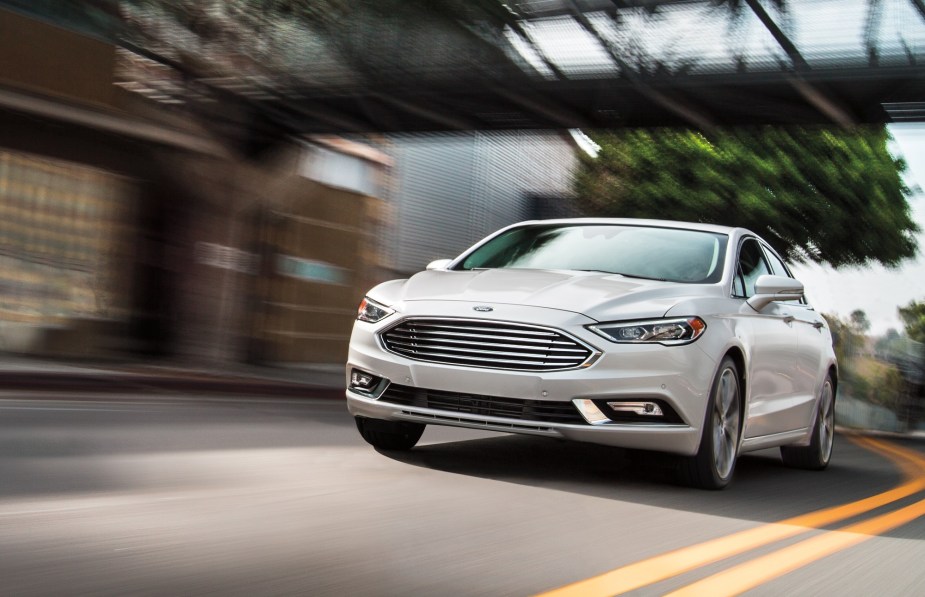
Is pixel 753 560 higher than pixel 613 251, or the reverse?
pixel 613 251

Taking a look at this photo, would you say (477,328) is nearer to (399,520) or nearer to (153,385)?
(399,520)

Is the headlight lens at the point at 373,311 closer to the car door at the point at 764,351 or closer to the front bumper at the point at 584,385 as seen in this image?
the front bumper at the point at 584,385

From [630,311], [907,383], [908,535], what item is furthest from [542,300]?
[907,383]

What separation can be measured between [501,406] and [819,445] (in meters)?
3.85

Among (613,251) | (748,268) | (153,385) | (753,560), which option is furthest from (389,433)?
(153,385)

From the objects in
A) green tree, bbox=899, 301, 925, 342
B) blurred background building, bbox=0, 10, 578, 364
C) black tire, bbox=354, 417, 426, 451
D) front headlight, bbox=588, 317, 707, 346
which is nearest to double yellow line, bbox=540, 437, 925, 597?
front headlight, bbox=588, 317, 707, 346

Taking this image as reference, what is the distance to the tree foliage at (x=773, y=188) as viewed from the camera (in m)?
31.8

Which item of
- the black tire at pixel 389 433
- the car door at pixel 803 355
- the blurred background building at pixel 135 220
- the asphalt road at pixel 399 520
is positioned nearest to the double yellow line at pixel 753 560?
the asphalt road at pixel 399 520

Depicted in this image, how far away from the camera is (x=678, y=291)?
22.8 ft

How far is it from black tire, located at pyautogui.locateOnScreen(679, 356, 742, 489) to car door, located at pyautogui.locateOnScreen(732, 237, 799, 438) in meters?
0.18

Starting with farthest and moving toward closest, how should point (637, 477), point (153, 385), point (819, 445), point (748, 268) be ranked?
point (153, 385), point (819, 445), point (748, 268), point (637, 477)

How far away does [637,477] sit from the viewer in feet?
24.0

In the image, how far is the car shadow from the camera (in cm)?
657

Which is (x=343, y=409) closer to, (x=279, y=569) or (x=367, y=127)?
(x=367, y=127)
